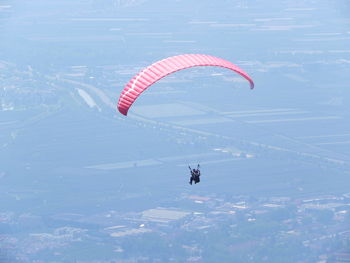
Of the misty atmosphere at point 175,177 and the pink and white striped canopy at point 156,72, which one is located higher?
the misty atmosphere at point 175,177

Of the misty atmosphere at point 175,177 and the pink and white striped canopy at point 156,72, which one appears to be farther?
the misty atmosphere at point 175,177

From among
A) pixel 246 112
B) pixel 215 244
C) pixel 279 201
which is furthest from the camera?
pixel 246 112

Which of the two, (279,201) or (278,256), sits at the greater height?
(279,201)

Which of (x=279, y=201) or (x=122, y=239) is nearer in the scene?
(x=122, y=239)

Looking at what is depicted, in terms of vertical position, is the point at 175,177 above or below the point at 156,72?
above

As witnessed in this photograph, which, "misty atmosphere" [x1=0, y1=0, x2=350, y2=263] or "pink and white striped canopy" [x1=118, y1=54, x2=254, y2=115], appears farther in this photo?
"misty atmosphere" [x1=0, y1=0, x2=350, y2=263]

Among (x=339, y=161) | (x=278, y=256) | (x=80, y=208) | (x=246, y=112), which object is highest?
(x=246, y=112)

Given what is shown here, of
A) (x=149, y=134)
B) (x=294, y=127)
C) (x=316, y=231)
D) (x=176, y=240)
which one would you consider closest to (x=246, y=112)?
(x=294, y=127)

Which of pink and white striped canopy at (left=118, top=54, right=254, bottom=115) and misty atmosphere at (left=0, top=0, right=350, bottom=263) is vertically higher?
misty atmosphere at (left=0, top=0, right=350, bottom=263)

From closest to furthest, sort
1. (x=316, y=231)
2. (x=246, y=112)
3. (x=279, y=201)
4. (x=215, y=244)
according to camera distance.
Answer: (x=215, y=244) < (x=316, y=231) < (x=279, y=201) < (x=246, y=112)

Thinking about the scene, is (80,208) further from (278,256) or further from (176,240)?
(278,256)

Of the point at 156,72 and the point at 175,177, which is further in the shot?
the point at 175,177
